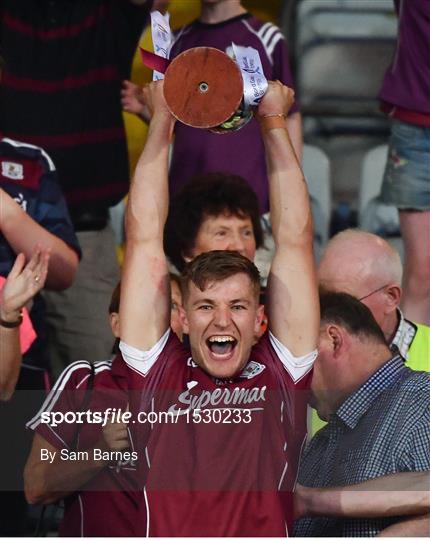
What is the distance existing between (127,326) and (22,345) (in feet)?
3.08

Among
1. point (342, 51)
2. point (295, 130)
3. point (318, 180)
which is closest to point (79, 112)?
point (295, 130)

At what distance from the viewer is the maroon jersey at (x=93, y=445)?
14.9 feet

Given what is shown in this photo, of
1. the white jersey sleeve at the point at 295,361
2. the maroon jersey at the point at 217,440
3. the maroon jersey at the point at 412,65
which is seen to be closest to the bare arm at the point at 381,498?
the maroon jersey at the point at 217,440

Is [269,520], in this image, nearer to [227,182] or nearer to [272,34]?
[227,182]

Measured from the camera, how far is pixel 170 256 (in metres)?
5.62

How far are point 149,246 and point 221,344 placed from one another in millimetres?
354

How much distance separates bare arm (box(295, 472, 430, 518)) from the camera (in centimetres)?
446

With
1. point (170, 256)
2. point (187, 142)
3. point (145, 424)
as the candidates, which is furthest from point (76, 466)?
point (187, 142)

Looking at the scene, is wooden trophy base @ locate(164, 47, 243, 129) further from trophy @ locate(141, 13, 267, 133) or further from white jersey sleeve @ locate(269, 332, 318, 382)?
white jersey sleeve @ locate(269, 332, 318, 382)

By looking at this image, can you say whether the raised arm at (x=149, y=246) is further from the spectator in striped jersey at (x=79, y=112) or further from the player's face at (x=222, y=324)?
the spectator in striped jersey at (x=79, y=112)

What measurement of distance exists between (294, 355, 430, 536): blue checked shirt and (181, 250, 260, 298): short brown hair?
1.95 feet

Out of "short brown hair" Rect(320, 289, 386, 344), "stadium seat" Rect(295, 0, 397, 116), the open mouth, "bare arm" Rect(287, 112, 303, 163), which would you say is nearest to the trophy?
the open mouth

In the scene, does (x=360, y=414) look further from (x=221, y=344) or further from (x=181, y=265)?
(x=181, y=265)

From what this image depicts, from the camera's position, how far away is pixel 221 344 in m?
4.36
